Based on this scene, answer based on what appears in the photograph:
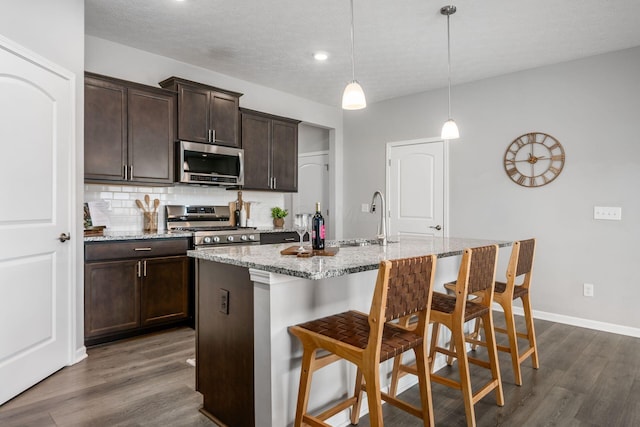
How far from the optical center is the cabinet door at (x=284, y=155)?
4.81m

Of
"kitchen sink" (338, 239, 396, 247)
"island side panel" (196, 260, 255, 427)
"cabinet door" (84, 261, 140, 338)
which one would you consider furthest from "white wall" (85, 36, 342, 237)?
"island side panel" (196, 260, 255, 427)

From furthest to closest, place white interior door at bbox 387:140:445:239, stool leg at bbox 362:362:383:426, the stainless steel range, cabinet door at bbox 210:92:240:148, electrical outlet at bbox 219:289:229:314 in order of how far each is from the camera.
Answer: white interior door at bbox 387:140:445:239 < cabinet door at bbox 210:92:240:148 < the stainless steel range < electrical outlet at bbox 219:289:229:314 < stool leg at bbox 362:362:383:426

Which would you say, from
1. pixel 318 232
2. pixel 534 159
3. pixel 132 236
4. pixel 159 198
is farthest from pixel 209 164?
pixel 534 159

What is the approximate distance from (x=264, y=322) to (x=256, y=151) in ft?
10.3

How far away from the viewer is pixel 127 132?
348 cm

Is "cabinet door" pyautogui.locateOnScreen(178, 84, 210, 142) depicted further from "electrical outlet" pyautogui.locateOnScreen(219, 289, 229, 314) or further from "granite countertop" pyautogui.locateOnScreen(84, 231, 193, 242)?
"electrical outlet" pyautogui.locateOnScreen(219, 289, 229, 314)

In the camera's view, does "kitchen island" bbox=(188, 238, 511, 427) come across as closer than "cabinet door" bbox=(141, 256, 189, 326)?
Yes

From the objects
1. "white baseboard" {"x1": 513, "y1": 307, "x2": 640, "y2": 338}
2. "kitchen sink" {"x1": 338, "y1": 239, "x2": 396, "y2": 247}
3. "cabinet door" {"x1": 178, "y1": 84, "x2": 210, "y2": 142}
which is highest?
"cabinet door" {"x1": 178, "y1": 84, "x2": 210, "y2": 142}

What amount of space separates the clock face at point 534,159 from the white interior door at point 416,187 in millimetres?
850

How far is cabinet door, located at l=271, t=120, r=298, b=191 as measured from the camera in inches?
189

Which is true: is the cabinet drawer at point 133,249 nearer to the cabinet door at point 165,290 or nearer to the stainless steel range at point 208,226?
the cabinet door at point 165,290

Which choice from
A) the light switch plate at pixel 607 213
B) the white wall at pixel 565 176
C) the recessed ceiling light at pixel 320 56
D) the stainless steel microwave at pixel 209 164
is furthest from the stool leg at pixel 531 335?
the stainless steel microwave at pixel 209 164

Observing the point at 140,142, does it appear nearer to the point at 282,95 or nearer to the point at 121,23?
the point at 121,23

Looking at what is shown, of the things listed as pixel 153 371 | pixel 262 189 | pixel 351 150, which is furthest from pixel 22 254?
pixel 351 150
